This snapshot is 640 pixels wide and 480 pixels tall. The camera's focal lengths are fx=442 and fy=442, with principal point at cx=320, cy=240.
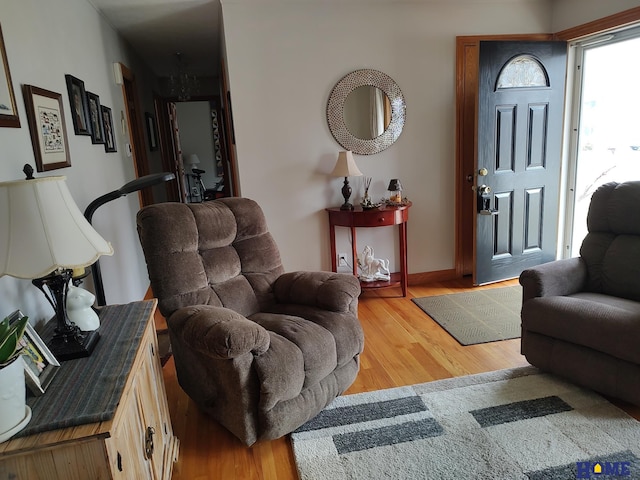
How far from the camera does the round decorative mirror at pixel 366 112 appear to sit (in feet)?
11.4

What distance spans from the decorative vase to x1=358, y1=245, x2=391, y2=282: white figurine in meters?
2.74

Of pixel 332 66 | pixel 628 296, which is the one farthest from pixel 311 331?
pixel 332 66

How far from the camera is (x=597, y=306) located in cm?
206

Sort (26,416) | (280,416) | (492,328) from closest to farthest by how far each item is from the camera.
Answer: (26,416) < (280,416) < (492,328)

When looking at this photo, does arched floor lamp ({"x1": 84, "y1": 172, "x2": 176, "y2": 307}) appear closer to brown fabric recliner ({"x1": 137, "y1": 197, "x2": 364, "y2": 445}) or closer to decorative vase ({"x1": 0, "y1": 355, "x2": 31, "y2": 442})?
brown fabric recliner ({"x1": 137, "y1": 197, "x2": 364, "y2": 445})

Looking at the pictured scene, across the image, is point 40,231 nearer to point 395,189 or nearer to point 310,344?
point 310,344

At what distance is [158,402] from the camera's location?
1.68 metres

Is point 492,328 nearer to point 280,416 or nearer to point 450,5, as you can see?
point 280,416

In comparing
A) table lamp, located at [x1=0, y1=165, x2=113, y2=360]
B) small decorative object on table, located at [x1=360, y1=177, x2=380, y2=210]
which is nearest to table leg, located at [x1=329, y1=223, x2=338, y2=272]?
small decorative object on table, located at [x1=360, y1=177, x2=380, y2=210]

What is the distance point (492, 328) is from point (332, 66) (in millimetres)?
2262

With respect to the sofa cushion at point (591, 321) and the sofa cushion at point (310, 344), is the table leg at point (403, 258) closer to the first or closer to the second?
the sofa cushion at point (591, 321)

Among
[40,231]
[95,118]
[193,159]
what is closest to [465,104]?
[95,118]

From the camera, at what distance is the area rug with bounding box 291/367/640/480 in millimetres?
1699
